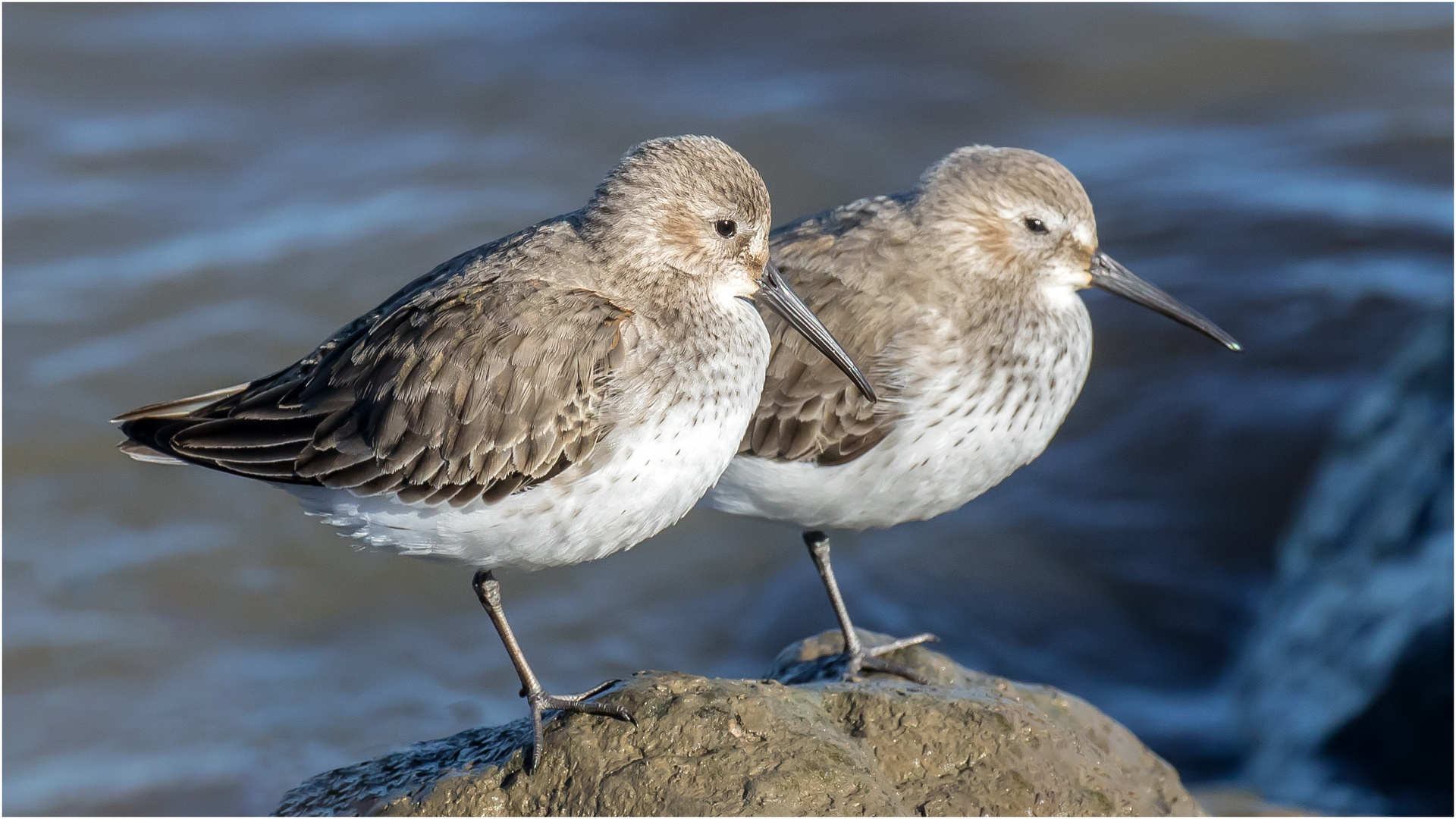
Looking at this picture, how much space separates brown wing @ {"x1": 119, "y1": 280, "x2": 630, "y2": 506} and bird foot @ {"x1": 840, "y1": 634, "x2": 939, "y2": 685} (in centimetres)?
178

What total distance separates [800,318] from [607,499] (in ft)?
3.73

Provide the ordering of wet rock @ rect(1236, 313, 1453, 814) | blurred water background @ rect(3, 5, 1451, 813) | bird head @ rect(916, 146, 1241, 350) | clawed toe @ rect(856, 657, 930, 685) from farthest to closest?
blurred water background @ rect(3, 5, 1451, 813) → wet rock @ rect(1236, 313, 1453, 814) → bird head @ rect(916, 146, 1241, 350) → clawed toe @ rect(856, 657, 930, 685)

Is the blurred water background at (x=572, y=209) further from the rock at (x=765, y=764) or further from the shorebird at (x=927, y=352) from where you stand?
the rock at (x=765, y=764)

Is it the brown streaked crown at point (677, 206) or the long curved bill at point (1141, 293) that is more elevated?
the long curved bill at point (1141, 293)

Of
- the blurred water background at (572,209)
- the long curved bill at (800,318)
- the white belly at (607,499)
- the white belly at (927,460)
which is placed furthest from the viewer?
the blurred water background at (572,209)

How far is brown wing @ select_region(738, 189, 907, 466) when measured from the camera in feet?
18.6

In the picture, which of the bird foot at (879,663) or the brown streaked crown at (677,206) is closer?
the brown streaked crown at (677,206)

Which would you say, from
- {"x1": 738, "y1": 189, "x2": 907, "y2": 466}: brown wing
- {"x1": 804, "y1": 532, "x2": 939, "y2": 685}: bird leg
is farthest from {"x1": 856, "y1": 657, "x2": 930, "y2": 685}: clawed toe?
{"x1": 738, "y1": 189, "x2": 907, "y2": 466}: brown wing

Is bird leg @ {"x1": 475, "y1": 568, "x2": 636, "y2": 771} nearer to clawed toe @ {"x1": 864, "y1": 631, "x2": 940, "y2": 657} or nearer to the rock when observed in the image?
the rock

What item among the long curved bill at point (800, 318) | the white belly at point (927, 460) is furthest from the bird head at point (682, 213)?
the white belly at point (927, 460)

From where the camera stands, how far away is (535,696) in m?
4.79

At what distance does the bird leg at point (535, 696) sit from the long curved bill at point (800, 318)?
1460mm

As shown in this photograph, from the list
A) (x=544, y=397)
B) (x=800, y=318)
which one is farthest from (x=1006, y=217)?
(x=544, y=397)

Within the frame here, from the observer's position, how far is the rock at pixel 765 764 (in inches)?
176
